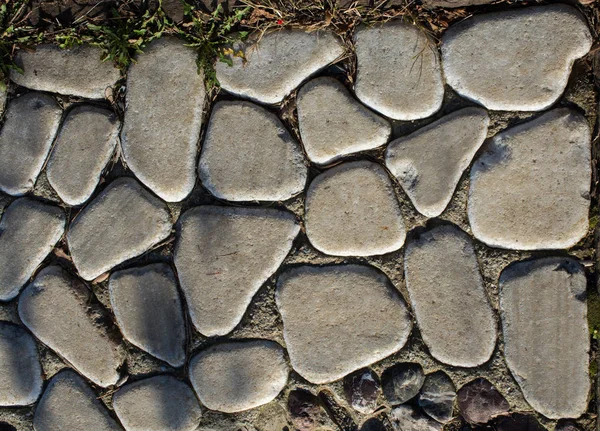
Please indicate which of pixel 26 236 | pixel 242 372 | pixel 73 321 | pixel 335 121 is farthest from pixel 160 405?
pixel 335 121

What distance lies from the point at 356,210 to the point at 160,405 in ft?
3.77

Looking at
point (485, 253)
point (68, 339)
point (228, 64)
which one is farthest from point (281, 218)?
point (68, 339)

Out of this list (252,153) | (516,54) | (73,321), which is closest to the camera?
(516,54)

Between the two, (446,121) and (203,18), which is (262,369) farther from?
(203,18)

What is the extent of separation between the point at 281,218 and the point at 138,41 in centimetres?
91

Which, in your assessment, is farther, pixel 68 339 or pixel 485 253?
pixel 68 339

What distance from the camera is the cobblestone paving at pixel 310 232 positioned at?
1.95 metres

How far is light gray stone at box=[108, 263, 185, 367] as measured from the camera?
2.08m

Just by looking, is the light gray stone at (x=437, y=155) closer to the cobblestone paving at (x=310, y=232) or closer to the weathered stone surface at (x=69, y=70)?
the cobblestone paving at (x=310, y=232)

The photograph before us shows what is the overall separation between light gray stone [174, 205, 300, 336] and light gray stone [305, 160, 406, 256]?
13 centimetres

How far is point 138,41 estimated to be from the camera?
202 cm

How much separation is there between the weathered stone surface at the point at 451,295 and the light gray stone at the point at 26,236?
1466 mm

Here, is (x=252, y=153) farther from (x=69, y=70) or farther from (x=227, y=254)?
(x=69, y=70)

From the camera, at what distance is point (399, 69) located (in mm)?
1963
